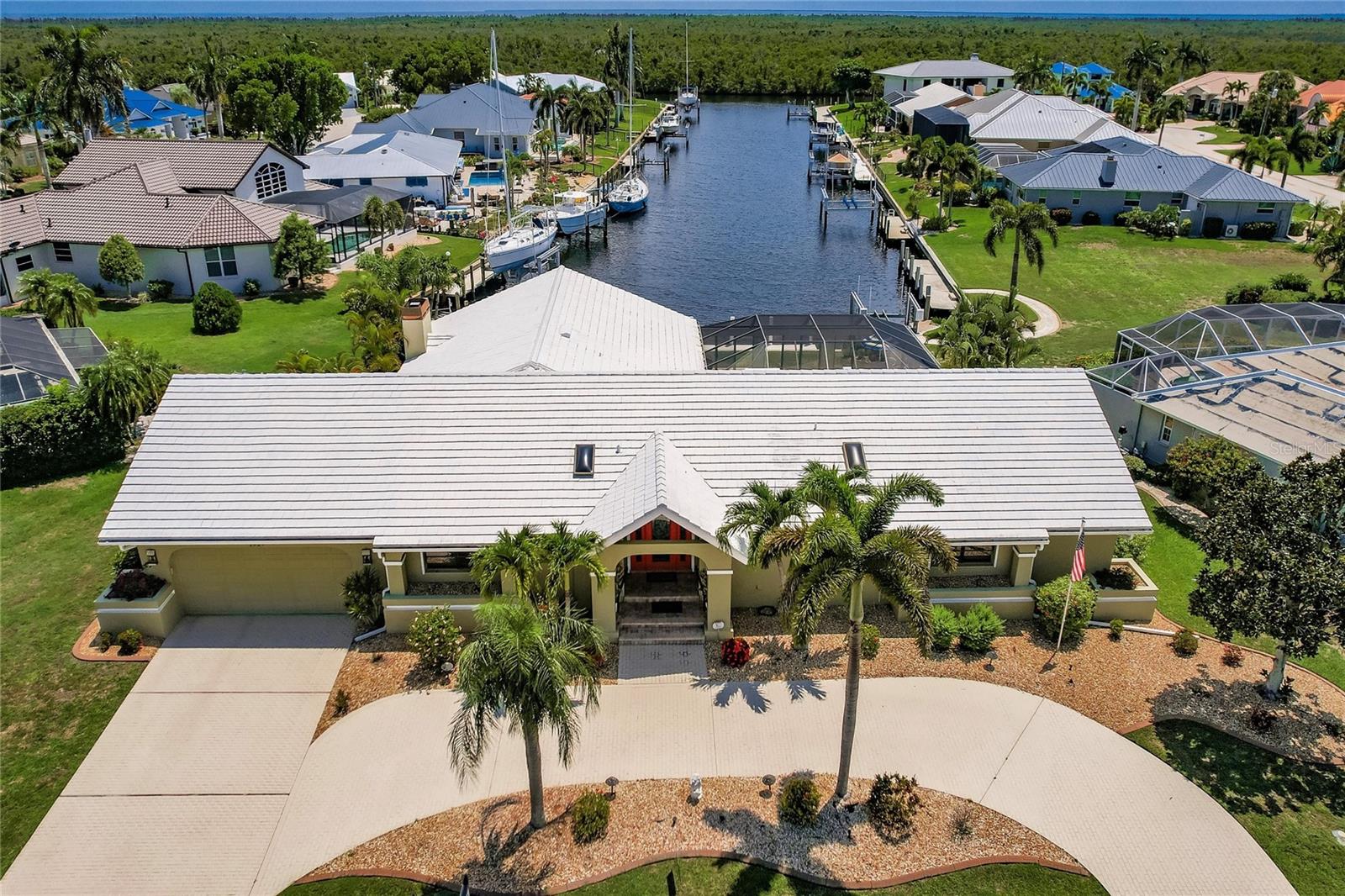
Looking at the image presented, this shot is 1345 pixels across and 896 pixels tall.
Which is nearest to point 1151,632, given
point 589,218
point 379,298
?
point 379,298

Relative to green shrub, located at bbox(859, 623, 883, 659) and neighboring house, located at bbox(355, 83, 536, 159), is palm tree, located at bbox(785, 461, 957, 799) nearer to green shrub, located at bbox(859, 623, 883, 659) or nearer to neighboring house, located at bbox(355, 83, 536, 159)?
green shrub, located at bbox(859, 623, 883, 659)

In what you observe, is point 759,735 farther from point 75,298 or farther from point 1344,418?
point 75,298

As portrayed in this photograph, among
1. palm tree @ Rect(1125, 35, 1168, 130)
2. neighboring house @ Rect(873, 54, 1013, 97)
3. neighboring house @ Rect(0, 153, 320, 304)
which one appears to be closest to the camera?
neighboring house @ Rect(0, 153, 320, 304)

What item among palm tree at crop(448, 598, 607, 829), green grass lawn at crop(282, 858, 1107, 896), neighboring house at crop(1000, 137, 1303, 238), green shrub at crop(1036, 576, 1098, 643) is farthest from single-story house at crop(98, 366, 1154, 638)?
neighboring house at crop(1000, 137, 1303, 238)

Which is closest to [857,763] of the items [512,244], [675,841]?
[675,841]

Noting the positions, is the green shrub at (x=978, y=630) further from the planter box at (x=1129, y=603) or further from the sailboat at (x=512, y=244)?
the sailboat at (x=512, y=244)

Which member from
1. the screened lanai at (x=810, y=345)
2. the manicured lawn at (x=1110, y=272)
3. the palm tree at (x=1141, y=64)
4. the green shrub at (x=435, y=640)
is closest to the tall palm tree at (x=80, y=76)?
the screened lanai at (x=810, y=345)

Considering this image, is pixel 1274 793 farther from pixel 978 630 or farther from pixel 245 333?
pixel 245 333
